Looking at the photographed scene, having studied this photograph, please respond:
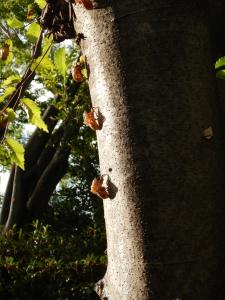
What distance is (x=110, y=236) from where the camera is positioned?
910mm

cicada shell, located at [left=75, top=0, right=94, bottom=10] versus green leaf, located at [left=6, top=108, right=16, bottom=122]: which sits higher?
cicada shell, located at [left=75, top=0, right=94, bottom=10]

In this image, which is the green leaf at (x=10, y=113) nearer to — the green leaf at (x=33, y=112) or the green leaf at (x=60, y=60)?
the green leaf at (x=33, y=112)

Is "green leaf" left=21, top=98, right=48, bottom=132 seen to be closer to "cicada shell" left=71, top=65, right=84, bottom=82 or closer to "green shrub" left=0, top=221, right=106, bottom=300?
"cicada shell" left=71, top=65, right=84, bottom=82

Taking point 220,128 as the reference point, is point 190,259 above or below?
below

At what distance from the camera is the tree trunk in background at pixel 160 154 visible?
2.71 feet

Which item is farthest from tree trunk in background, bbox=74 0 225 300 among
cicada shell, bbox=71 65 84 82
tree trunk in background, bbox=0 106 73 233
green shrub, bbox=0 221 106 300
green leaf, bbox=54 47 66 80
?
tree trunk in background, bbox=0 106 73 233

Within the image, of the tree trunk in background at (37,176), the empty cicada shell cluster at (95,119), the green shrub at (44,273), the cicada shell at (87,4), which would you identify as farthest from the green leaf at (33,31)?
the tree trunk in background at (37,176)

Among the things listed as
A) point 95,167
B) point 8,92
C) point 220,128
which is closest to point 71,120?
point 95,167

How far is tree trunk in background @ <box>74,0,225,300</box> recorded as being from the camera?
83cm

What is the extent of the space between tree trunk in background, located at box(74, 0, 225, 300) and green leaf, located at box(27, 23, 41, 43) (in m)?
0.62

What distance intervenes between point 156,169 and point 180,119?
0.12 meters

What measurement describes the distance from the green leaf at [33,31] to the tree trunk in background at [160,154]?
2.04 ft

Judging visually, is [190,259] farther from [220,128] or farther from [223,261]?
[220,128]

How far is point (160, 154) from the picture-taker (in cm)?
85
